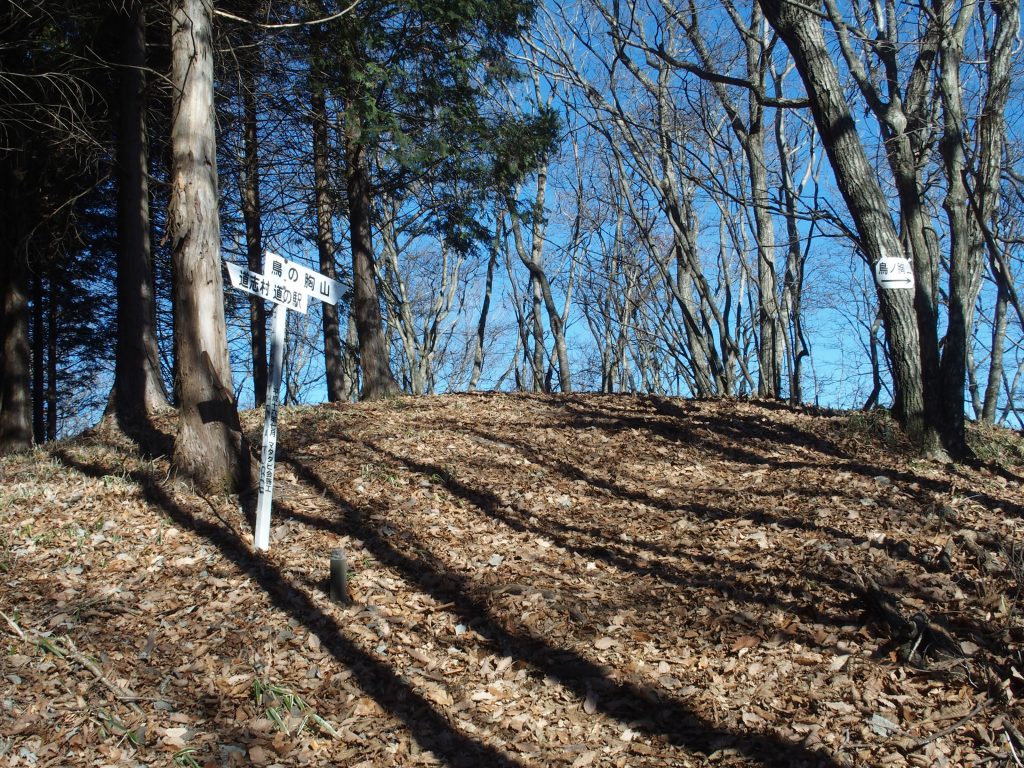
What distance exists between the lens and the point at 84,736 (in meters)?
3.51

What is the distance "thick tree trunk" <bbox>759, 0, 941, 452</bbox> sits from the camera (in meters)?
6.96

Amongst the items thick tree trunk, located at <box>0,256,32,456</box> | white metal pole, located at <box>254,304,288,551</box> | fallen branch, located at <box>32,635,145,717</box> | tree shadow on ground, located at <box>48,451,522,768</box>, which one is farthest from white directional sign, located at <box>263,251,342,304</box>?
thick tree trunk, located at <box>0,256,32,456</box>

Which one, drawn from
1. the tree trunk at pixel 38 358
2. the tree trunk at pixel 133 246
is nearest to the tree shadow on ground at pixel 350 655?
the tree trunk at pixel 133 246

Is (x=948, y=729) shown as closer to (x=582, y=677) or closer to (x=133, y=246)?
(x=582, y=677)

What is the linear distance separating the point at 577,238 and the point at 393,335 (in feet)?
32.4

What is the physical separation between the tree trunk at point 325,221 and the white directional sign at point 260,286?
6.54 m

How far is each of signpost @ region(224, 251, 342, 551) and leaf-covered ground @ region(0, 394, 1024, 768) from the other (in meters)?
0.43

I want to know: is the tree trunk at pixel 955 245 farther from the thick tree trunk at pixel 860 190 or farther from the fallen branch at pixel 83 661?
the fallen branch at pixel 83 661

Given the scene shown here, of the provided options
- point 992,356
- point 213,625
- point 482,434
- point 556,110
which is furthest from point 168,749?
point 992,356

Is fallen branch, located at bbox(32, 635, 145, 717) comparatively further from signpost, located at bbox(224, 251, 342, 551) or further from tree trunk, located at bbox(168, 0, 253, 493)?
tree trunk, located at bbox(168, 0, 253, 493)

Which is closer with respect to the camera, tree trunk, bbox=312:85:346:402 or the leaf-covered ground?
the leaf-covered ground

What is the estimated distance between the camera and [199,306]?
6.43 meters

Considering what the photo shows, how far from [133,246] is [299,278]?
5113 mm

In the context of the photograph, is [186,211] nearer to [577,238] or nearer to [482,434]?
[482,434]
